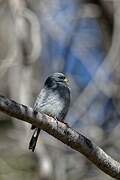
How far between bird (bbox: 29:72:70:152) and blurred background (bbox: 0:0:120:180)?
184cm

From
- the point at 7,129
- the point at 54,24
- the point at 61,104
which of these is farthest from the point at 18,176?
the point at 61,104

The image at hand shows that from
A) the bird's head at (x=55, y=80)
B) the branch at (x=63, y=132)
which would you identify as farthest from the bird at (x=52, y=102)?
the branch at (x=63, y=132)

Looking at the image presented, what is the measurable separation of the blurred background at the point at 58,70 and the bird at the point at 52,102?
1840 millimetres

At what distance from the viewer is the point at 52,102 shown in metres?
4.95

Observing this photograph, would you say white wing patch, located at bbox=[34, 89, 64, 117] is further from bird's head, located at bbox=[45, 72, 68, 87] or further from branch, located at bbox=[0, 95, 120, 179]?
branch, located at bbox=[0, 95, 120, 179]

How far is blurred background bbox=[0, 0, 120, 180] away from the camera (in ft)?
23.7

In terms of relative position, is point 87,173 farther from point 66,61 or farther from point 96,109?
point 66,61

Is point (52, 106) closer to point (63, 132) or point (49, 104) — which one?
point (49, 104)

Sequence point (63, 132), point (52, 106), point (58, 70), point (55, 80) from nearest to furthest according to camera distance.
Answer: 1. point (63, 132)
2. point (52, 106)
3. point (55, 80)
4. point (58, 70)

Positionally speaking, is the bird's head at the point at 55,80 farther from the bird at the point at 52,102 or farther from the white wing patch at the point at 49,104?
the white wing patch at the point at 49,104

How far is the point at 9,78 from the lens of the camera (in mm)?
7996

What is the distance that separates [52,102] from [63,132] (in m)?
1.18

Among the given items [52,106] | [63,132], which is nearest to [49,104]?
[52,106]

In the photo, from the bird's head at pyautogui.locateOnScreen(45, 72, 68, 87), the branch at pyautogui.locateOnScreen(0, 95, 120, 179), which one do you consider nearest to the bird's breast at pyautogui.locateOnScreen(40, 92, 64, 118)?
the bird's head at pyautogui.locateOnScreen(45, 72, 68, 87)
